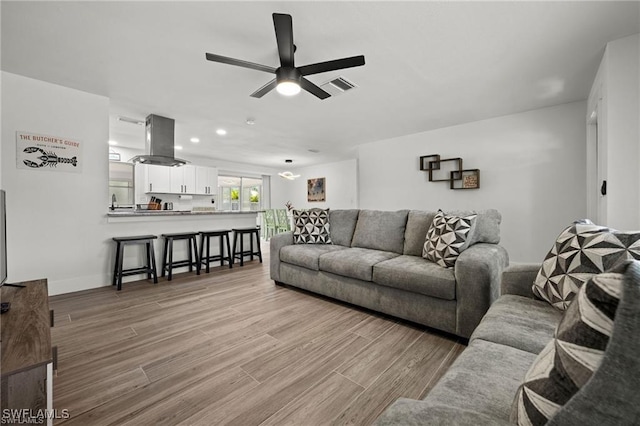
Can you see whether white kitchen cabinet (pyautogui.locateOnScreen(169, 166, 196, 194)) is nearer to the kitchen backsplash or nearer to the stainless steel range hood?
the kitchen backsplash

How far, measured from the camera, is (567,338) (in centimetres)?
48

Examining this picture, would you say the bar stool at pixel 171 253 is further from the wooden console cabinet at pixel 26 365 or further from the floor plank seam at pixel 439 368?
the floor plank seam at pixel 439 368

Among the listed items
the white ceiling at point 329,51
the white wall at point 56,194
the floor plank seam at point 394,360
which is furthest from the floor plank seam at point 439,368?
the white wall at point 56,194

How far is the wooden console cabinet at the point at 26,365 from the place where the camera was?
0.86 metres

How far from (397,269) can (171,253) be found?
3.13 m

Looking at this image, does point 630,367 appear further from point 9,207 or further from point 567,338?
point 9,207

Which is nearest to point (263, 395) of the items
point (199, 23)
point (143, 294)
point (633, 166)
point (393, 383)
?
point (393, 383)

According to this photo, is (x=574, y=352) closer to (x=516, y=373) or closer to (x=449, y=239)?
(x=516, y=373)

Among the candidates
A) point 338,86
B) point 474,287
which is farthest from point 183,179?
point 474,287

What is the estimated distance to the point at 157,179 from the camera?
642 centimetres

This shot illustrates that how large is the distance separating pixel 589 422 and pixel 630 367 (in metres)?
0.10

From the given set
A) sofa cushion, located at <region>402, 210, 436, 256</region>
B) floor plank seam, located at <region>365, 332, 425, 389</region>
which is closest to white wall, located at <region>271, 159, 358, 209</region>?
sofa cushion, located at <region>402, 210, 436, 256</region>

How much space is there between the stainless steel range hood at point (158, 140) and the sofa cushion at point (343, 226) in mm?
2753

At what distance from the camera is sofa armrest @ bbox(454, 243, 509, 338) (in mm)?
1926
